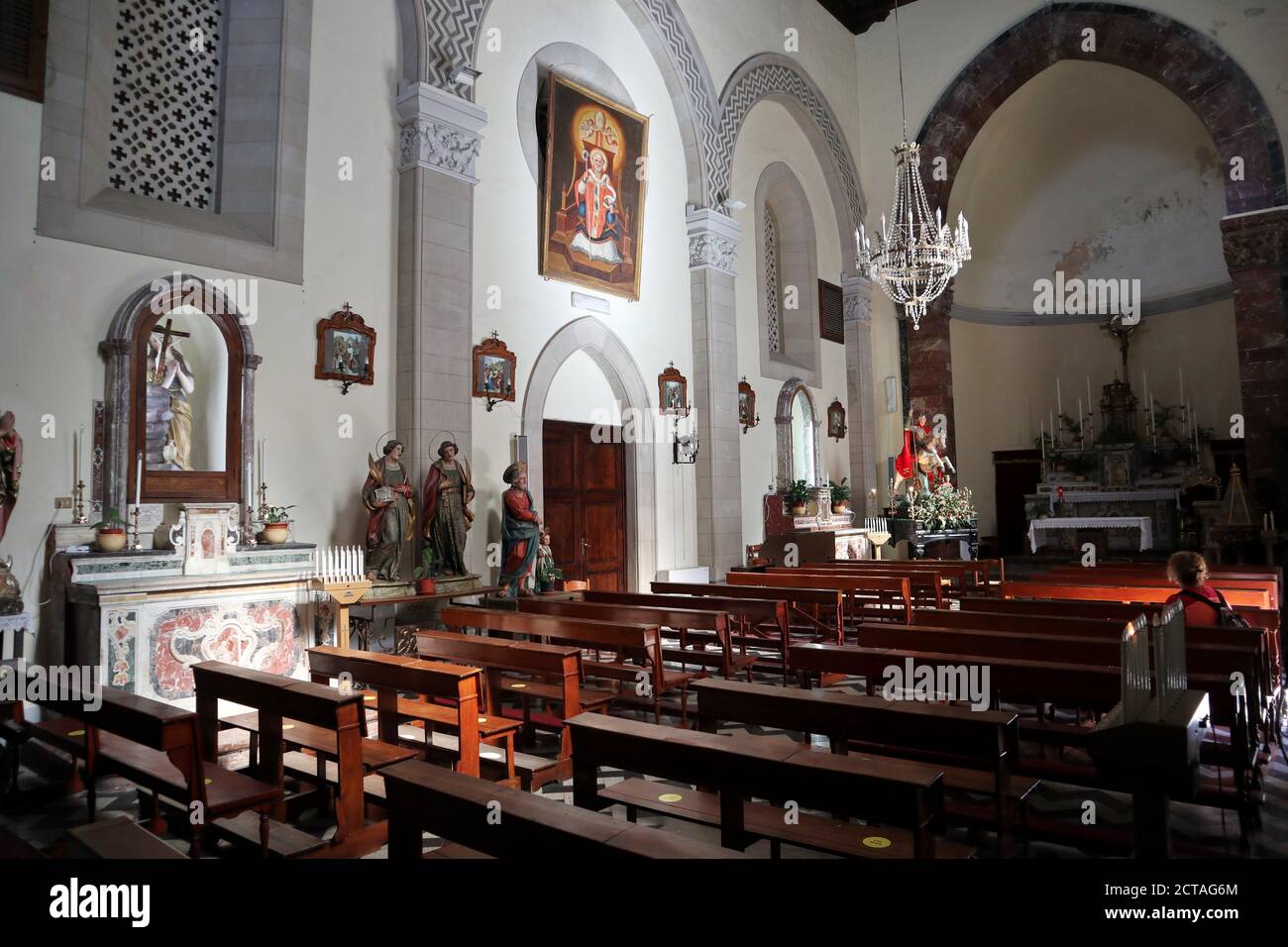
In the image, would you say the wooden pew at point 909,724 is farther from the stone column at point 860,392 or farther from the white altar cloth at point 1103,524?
the stone column at point 860,392

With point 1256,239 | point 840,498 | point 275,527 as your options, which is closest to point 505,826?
point 275,527

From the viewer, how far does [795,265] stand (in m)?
14.2

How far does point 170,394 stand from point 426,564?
7.55 ft

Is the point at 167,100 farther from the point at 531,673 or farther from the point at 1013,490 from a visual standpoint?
the point at 1013,490

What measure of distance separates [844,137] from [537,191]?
831 centimetres

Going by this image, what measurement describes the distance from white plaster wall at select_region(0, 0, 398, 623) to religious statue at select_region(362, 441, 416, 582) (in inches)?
16.1

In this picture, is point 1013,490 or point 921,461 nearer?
point 921,461

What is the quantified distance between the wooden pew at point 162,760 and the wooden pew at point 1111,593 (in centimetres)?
566

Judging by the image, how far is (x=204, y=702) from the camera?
3.92 metres

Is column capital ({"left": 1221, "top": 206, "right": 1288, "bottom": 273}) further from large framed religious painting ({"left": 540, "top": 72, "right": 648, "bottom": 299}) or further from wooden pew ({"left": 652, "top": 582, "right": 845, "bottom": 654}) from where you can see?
wooden pew ({"left": 652, "top": 582, "right": 845, "bottom": 654})

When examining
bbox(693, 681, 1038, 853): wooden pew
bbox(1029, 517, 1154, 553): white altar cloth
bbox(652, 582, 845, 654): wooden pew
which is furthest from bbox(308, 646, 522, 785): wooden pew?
bbox(1029, 517, 1154, 553): white altar cloth

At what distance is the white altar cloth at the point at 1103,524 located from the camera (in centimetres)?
1288

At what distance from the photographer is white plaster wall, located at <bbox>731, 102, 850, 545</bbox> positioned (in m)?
12.3
